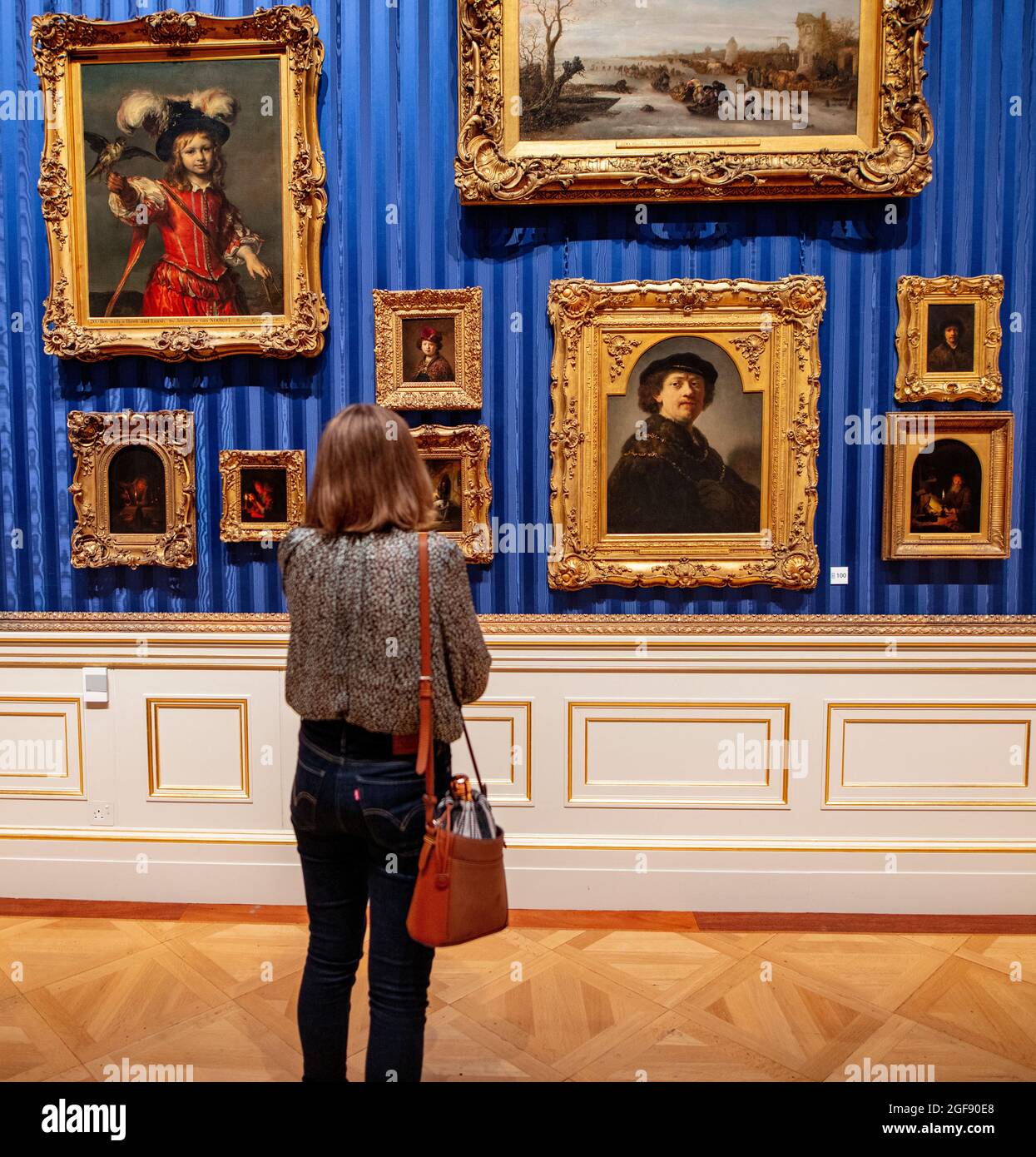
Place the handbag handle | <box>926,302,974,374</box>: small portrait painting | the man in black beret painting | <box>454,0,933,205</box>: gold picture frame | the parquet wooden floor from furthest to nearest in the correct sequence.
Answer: the man in black beret painting
<box>926,302,974,374</box>: small portrait painting
<box>454,0,933,205</box>: gold picture frame
the parquet wooden floor
the handbag handle

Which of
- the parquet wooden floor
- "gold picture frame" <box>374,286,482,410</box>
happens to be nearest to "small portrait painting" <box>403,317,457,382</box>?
"gold picture frame" <box>374,286,482,410</box>

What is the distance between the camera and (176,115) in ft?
12.0

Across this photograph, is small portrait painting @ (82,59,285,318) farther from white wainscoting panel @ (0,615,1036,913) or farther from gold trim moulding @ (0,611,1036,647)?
white wainscoting panel @ (0,615,1036,913)

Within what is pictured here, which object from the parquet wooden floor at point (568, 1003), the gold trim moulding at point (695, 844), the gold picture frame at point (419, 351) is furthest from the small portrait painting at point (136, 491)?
the parquet wooden floor at point (568, 1003)

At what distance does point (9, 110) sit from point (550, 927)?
4.81 m

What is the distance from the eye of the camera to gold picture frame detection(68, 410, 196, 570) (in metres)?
3.77

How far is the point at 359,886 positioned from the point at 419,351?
8.34 feet

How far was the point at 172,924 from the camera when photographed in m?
3.62

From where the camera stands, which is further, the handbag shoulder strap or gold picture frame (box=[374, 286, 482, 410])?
gold picture frame (box=[374, 286, 482, 410])

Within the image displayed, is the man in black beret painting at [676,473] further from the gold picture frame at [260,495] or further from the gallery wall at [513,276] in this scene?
the gold picture frame at [260,495]

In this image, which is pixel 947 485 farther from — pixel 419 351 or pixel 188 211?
pixel 188 211

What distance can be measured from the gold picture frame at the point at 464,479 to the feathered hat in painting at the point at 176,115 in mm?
1759

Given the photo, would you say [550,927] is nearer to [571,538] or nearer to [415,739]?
[571,538]

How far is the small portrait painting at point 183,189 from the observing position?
365 centimetres
